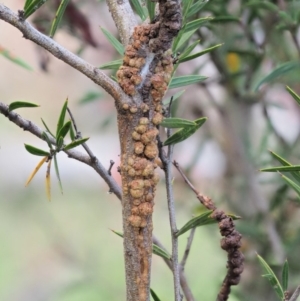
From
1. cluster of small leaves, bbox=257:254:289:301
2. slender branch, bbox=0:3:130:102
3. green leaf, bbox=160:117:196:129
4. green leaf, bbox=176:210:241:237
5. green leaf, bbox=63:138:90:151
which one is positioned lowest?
cluster of small leaves, bbox=257:254:289:301

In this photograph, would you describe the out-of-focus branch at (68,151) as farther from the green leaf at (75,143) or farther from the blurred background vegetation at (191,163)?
the blurred background vegetation at (191,163)

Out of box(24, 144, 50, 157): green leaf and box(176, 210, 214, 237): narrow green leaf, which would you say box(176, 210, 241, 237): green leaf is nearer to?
box(176, 210, 214, 237): narrow green leaf

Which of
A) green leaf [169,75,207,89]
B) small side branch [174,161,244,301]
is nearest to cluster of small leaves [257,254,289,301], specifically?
small side branch [174,161,244,301]

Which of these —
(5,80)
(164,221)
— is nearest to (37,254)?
(164,221)

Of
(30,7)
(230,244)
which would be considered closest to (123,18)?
(30,7)

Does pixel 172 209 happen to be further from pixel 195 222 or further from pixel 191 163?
pixel 191 163

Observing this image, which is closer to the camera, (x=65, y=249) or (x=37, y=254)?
(x=65, y=249)

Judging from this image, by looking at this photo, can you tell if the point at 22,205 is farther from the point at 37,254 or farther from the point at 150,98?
the point at 150,98

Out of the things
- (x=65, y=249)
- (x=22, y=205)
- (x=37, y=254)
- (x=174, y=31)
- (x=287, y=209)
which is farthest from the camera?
(x=22, y=205)
